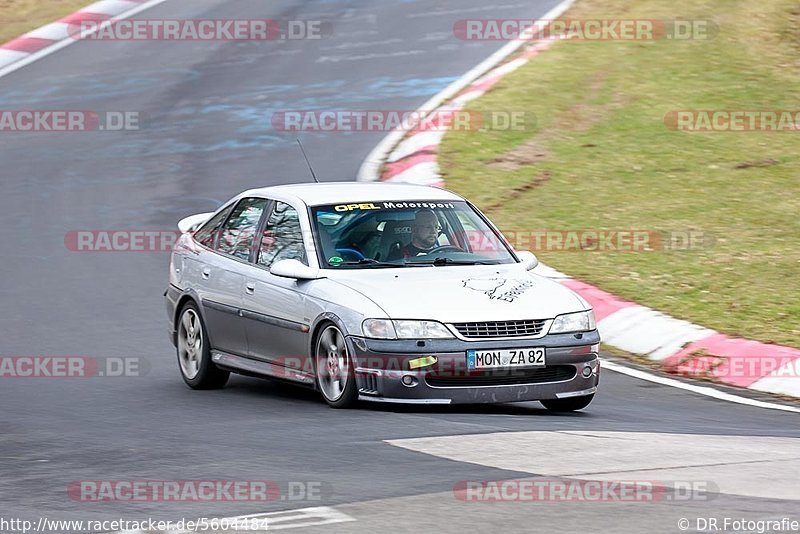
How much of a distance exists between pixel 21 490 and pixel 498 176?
428 inches

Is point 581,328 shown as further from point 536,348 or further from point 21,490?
point 21,490

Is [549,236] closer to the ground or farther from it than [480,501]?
closer to the ground

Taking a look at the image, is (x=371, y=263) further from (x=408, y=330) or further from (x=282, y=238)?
(x=408, y=330)

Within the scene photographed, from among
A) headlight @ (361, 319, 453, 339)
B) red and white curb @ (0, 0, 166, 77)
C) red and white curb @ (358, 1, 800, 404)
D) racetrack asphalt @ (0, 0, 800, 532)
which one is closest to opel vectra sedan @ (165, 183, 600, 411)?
headlight @ (361, 319, 453, 339)

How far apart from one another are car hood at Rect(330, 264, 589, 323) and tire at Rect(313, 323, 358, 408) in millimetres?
348

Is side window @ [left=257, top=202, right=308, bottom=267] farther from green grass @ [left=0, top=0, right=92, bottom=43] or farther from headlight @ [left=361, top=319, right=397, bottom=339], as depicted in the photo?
green grass @ [left=0, top=0, right=92, bottom=43]

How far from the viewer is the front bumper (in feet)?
29.4

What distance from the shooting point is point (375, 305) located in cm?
912

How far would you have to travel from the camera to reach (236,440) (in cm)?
822

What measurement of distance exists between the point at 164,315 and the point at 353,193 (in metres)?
3.31

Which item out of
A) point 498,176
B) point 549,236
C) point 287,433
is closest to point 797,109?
point 498,176

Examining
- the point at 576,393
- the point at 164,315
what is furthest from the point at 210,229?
the point at 576,393

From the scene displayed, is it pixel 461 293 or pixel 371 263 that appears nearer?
pixel 461 293

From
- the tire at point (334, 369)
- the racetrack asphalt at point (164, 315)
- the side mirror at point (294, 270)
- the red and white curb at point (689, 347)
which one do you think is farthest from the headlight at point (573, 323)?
the red and white curb at point (689, 347)
